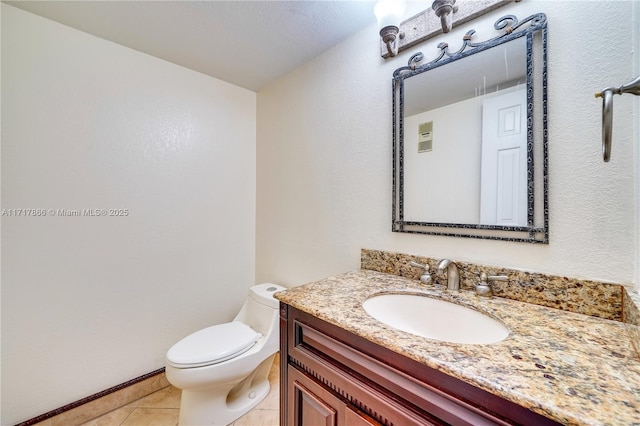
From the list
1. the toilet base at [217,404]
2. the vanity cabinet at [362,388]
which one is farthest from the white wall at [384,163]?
the toilet base at [217,404]

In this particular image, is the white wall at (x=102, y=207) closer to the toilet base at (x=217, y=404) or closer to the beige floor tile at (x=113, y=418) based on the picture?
the beige floor tile at (x=113, y=418)

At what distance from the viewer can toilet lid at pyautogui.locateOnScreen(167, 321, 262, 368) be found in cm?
126

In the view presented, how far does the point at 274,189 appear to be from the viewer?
1.98 metres

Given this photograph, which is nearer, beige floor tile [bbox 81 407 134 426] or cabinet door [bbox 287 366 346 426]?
cabinet door [bbox 287 366 346 426]

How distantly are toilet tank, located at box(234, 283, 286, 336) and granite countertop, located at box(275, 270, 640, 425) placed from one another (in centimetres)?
75

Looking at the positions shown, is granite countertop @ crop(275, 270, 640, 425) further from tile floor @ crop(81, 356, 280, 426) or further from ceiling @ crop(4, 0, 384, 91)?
ceiling @ crop(4, 0, 384, 91)

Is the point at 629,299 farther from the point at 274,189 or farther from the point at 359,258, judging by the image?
the point at 274,189

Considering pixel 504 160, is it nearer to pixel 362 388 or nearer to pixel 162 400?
pixel 362 388

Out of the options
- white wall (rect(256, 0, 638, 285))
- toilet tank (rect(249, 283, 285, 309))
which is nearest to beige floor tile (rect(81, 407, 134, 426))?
toilet tank (rect(249, 283, 285, 309))

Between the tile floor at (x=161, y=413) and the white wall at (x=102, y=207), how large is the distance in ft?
0.57

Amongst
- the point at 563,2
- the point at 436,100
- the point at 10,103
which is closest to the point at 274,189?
the point at 436,100

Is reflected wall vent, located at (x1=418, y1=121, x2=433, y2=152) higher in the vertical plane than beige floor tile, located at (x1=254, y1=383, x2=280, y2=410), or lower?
higher

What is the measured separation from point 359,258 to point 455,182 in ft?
2.01

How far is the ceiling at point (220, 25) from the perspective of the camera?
1.24m
